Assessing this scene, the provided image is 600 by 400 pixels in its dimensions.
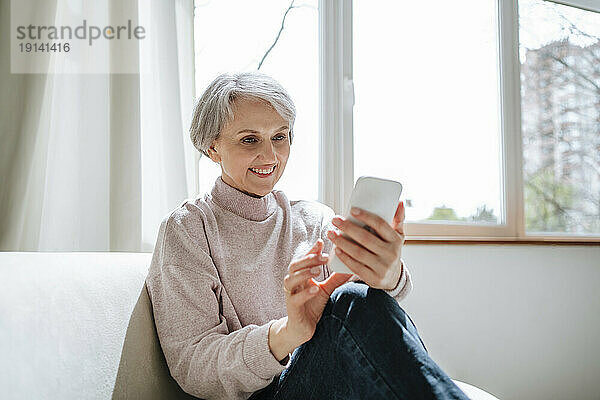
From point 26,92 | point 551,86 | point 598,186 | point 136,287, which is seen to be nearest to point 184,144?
point 26,92

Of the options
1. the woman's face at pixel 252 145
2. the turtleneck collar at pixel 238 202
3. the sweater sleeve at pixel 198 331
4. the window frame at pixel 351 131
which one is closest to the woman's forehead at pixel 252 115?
the woman's face at pixel 252 145

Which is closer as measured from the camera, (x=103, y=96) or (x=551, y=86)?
(x=103, y=96)

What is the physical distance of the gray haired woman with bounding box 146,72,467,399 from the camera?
1.01 meters

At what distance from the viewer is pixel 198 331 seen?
1.17 m

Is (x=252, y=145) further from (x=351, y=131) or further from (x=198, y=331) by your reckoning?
(x=351, y=131)

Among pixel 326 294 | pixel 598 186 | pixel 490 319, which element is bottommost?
pixel 490 319

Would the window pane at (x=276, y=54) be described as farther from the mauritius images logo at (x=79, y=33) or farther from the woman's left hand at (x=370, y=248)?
the woman's left hand at (x=370, y=248)

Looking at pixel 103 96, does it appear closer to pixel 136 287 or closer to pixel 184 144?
pixel 184 144

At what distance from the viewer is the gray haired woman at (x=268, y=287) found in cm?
101

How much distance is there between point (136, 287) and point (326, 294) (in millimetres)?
392

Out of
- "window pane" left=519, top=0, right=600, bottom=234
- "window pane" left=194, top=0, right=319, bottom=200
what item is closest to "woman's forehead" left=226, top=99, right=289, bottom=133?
"window pane" left=194, top=0, right=319, bottom=200

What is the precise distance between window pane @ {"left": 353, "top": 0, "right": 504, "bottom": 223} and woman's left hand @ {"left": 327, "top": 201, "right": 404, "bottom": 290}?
1.23m

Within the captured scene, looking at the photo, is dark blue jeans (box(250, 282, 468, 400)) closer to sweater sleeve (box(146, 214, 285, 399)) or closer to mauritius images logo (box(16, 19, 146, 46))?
sweater sleeve (box(146, 214, 285, 399))

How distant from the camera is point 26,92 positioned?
1609 mm
